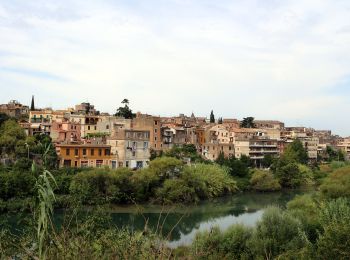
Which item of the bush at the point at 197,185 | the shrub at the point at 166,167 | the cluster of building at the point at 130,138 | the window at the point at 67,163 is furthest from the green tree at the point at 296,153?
the window at the point at 67,163

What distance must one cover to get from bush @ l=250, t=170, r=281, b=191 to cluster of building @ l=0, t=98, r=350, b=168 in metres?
10.7

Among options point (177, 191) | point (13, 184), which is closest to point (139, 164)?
point (177, 191)

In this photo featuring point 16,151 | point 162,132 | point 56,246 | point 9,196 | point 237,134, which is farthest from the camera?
point 237,134

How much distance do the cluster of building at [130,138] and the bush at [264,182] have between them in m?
10.7

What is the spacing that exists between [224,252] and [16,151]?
27.1 m

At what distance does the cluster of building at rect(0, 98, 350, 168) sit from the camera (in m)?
43.5

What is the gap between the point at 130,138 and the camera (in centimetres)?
4441

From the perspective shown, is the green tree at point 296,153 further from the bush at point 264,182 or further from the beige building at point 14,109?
the beige building at point 14,109

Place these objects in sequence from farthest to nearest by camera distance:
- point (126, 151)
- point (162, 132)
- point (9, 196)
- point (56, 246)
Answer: point (162, 132), point (126, 151), point (9, 196), point (56, 246)

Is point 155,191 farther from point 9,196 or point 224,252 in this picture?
point 224,252

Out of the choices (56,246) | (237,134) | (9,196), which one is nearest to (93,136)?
(9,196)

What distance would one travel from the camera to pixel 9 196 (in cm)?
3209

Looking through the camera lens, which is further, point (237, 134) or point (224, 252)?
point (237, 134)

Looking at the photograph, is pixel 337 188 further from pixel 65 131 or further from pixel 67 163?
pixel 65 131
